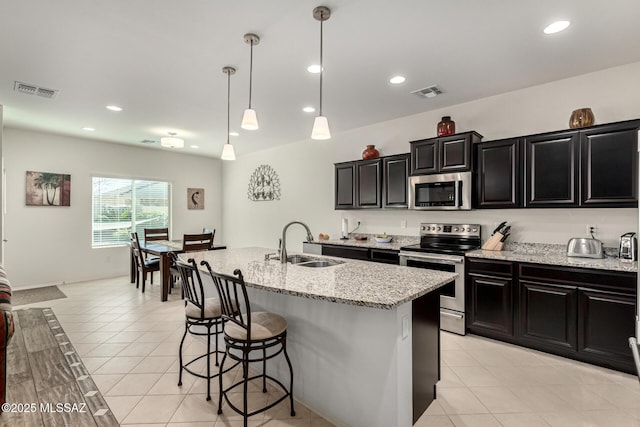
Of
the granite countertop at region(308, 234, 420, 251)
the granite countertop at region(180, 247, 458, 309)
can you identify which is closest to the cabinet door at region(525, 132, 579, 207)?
the granite countertop at region(308, 234, 420, 251)

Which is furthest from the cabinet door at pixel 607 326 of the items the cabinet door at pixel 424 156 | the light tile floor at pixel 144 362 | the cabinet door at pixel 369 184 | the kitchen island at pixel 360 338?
the cabinet door at pixel 369 184

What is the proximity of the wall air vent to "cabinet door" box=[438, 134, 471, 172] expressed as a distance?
4505mm

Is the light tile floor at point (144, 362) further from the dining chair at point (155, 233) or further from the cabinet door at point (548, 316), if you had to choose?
the cabinet door at point (548, 316)

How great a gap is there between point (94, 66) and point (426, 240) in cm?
414

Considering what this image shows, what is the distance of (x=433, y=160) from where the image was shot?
3.81m

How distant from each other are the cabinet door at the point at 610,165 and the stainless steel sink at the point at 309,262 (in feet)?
7.85

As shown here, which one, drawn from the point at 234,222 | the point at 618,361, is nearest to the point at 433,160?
the point at 618,361

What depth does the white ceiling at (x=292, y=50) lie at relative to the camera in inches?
84.8

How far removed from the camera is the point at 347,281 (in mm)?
1950

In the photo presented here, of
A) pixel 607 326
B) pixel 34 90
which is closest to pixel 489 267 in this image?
pixel 607 326

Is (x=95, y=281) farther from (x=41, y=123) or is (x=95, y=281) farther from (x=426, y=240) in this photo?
(x=426, y=240)

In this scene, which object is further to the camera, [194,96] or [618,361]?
[194,96]

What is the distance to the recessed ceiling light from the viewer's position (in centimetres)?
229

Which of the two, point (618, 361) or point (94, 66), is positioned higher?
point (94, 66)
